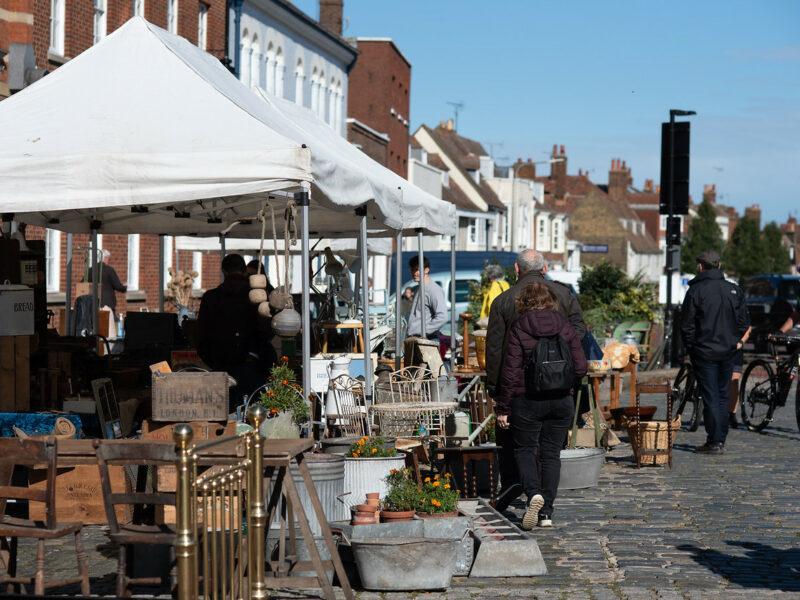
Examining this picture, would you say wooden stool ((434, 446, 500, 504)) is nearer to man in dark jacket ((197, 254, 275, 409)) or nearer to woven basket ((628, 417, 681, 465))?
man in dark jacket ((197, 254, 275, 409))

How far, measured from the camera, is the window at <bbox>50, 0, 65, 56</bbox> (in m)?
23.9

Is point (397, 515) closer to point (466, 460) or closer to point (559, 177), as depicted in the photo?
point (466, 460)

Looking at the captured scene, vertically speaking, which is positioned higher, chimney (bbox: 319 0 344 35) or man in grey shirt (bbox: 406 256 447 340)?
chimney (bbox: 319 0 344 35)

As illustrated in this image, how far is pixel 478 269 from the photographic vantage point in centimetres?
3416

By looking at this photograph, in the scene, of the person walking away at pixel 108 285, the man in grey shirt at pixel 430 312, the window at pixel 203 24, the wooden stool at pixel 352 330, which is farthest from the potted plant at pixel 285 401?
the window at pixel 203 24

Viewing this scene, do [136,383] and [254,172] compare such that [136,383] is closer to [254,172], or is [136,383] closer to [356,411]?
[356,411]

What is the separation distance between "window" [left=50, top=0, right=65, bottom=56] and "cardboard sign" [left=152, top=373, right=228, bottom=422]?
53.3ft

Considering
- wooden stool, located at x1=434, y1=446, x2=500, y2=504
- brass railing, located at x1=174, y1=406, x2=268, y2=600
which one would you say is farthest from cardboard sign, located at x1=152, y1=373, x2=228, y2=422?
brass railing, located at x1=174, y1=406, x2=268, y2=600

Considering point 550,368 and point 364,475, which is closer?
point 364,475

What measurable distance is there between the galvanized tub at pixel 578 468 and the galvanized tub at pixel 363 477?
10.0 feet

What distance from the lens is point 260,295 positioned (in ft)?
35.4

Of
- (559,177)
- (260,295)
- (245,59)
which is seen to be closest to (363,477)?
(260,295)

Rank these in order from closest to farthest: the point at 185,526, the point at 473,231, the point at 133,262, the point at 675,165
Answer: the point at 185,526
the point at 675,165
the point at 133,262
the point at 473,231

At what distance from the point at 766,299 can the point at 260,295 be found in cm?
2781
